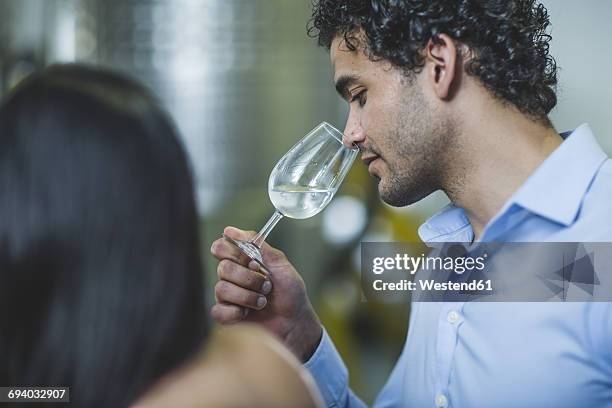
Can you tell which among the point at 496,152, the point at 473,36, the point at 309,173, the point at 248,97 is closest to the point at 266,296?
the point at 309,173

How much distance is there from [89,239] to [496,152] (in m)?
0.80

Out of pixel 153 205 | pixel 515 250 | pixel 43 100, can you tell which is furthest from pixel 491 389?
pixel 43 100

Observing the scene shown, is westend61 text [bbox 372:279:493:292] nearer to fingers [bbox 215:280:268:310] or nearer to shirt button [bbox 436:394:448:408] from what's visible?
shirt button [bbox 436:394:448:408]

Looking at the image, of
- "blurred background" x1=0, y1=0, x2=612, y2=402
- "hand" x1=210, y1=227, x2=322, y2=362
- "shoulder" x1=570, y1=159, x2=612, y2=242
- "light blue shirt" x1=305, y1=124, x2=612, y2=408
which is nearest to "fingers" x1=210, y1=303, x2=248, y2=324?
"hand" x1=210, y1=227, x2=322, y2=362

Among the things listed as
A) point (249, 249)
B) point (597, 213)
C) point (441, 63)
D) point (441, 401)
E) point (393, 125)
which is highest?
point (441, 63)

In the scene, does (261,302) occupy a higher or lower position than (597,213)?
lower

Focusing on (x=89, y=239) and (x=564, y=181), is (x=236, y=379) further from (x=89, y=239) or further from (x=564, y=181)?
(x=564, y=181)

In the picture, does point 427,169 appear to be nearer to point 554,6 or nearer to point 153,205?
point 153,205

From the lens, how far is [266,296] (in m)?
1.36

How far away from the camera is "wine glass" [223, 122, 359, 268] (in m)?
1.36

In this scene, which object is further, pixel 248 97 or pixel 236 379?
pixel 248 97

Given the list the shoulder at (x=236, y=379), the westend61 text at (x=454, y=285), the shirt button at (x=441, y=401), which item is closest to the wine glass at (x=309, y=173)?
the westend61 text at (x=454, y=285)

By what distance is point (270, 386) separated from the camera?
757 millimetres

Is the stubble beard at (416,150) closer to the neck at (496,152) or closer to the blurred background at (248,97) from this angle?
the neck at (496,152)
